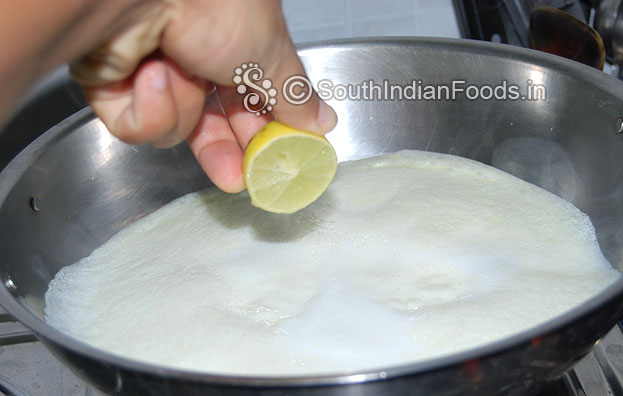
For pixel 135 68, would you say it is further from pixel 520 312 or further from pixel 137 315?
pixel 520 312

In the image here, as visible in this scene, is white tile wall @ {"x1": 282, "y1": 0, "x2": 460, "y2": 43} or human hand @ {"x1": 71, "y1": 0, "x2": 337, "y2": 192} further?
white tile wall @ {"x1": 282, "y1": 0, "x2": 460, "y2": 43}

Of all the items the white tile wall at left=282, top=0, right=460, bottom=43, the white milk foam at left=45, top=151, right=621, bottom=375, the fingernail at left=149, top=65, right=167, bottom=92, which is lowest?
the white milk foam at left=45, top=151, right=621, bottom=375

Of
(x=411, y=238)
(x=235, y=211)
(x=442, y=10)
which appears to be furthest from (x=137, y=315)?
(x=442, y=10)

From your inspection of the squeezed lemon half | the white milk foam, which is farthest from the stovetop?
the squeezed lemon half

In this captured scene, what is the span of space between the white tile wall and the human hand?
778 millimetres

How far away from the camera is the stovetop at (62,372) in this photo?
2.57 feet

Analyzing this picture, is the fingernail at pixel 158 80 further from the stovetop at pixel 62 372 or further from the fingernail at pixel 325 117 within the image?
the stovetop at pixel 62 372

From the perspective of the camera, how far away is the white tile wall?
1533mm

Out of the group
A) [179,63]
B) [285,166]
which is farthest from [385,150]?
[179,63]

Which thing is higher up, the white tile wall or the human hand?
the human hand

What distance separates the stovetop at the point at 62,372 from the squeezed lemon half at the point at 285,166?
32 centimetres

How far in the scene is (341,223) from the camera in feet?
3.03

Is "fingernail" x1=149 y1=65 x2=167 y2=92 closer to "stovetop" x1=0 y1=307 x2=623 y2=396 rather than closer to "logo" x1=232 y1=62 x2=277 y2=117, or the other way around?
"logo" x1=232 y1=62 x2=277 y2=117

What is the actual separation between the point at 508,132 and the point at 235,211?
17.0 inches
